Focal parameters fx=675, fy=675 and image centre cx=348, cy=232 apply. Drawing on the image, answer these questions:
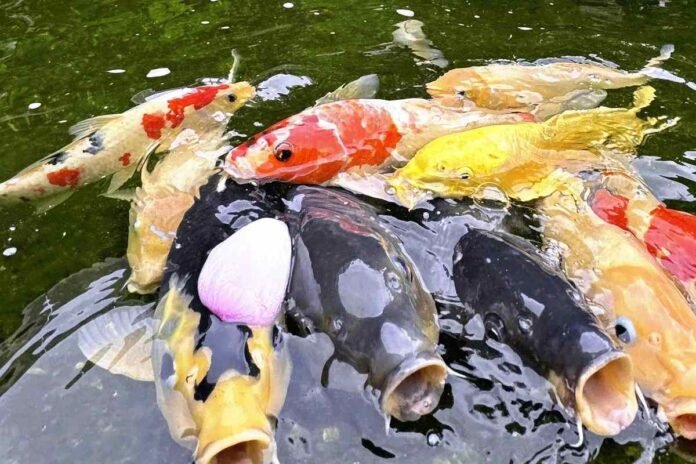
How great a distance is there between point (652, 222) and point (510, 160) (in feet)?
2.25

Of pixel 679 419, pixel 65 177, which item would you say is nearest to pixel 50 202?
pixel 65 177

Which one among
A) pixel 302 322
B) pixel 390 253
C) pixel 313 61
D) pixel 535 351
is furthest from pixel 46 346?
pixel 313 61

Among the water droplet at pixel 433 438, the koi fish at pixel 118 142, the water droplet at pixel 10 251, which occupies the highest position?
the water droplet at pixel 433 438

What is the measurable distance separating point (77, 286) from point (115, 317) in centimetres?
37

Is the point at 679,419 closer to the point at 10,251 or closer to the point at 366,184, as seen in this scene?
the point at 366,184

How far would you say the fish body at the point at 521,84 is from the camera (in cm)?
392

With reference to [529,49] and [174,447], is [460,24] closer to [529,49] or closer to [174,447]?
[529,49]

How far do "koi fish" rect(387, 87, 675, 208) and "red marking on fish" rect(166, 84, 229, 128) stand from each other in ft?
4.43

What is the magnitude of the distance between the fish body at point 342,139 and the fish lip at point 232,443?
1440 millimetres

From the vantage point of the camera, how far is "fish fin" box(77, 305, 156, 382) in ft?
8.29

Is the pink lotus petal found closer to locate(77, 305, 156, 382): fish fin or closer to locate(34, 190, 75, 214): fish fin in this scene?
locate(77, 305, 156, 382): fish fin

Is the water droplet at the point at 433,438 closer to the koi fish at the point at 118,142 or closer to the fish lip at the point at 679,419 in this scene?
the fish lip at the point at 679,419

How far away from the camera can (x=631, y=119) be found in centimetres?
367

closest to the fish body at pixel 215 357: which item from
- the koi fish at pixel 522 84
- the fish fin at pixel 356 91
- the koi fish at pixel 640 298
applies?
the koi fish at pixel 640 298
